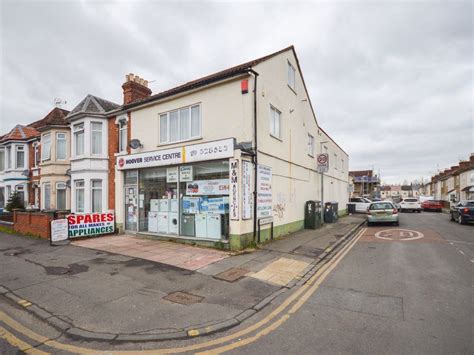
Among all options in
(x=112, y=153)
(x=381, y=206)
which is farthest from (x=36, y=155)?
(x=381, y=206)

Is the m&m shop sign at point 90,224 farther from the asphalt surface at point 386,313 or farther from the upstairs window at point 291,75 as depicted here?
the upstairs window at point 291,75

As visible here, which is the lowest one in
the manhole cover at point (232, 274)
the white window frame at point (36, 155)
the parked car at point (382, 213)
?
the manhole cover at point (232, 274)

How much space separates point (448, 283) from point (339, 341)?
4233 mm

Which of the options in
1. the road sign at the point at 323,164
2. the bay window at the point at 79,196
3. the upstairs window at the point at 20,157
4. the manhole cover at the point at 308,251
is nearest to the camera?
the manhole cover at the point at 308,251

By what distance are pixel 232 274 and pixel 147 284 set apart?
2.10 meters

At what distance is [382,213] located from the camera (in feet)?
56.5

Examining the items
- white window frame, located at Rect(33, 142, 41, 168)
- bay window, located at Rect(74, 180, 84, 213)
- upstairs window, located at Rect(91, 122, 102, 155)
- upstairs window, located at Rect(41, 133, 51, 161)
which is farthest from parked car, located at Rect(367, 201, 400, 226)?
white window frame, located at Rect(33, 142, 41, 168)

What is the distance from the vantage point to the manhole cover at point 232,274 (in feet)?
21.9

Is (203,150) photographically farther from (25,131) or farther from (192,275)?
(25,131)

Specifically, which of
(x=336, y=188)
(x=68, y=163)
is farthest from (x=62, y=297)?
(x=336, y=188)

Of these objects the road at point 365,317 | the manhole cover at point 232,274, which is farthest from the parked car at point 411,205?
the manhole cover at point 232,274

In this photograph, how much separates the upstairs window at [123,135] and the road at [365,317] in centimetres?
1059

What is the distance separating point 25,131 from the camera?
23250 millimetres

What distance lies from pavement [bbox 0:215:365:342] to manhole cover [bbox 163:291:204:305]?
0.8 inches
